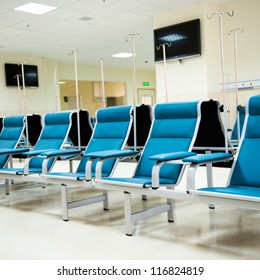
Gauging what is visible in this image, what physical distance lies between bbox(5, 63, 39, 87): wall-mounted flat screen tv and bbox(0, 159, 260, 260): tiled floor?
7.57 m

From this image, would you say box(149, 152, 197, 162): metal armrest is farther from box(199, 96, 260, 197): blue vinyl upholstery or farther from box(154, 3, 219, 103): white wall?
box(154, 3, 219, 103): white wall

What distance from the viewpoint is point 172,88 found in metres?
7.94

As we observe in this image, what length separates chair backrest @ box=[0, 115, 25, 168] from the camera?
4.85 m

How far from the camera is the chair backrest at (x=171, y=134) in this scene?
3080 mm

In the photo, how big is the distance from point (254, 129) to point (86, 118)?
271 centimetres

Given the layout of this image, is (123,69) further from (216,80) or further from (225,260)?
(225,260)

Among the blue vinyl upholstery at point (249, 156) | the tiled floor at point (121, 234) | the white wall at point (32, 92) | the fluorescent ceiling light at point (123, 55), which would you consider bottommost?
the tiled floor at point (121, 234)

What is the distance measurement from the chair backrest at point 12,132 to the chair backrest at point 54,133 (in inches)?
19.0

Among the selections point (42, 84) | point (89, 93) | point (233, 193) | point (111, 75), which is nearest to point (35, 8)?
point (42, 84)

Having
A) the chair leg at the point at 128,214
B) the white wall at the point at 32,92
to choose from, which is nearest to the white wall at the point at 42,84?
the white wall at the point at 32,92

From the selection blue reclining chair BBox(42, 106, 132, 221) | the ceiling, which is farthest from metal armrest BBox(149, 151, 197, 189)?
the ceiling

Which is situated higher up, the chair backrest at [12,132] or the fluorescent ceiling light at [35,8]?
the fluorescent ceiling light at [35,8]

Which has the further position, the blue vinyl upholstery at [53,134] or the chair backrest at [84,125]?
the chair backrest at [84,125]

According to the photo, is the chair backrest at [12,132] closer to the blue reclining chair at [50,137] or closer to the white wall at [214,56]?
the blue reclining chair at [50,137]
